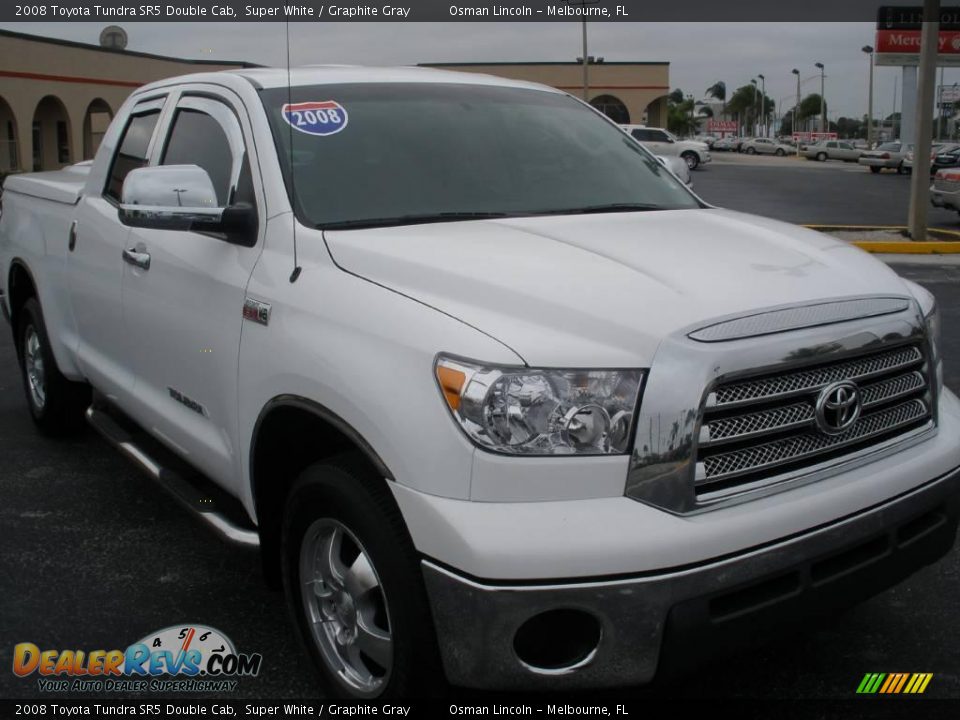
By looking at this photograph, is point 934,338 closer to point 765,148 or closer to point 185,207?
point 185,207

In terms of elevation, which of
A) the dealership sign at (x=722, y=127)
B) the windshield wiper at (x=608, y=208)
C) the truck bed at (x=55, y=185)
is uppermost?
the dealership sign at (x=722, y=127)

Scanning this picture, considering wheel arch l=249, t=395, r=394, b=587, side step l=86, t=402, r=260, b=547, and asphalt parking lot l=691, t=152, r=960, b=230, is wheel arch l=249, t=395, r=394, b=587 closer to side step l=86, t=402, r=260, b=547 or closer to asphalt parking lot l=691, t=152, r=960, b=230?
side step l=86, t=402, r=260, b=547

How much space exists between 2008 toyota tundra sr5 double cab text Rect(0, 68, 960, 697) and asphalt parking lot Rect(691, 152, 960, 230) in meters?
16.9

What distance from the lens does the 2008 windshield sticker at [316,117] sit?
12.0 ft

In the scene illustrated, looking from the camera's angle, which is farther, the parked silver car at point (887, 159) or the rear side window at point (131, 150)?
the parked silver car at point (887, 159)

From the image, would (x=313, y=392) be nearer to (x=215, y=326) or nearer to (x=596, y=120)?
(x=215, y=326)

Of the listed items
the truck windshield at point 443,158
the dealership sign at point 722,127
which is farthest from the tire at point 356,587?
the dealership sign at point 722,127

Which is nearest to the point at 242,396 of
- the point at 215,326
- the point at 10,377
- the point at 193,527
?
the point at 215,326

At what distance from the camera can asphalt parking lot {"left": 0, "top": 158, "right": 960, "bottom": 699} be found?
10.7ft

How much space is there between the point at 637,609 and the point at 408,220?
1.60 meters

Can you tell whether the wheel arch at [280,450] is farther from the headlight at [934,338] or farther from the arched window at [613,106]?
the arched window at [613,106]

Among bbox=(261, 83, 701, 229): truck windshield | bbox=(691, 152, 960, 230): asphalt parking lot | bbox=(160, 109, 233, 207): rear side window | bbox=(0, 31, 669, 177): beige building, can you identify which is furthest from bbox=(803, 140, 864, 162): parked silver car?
bbox=(160, 109, 233, 207): rear side window

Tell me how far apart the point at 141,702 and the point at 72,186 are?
9.98 feet

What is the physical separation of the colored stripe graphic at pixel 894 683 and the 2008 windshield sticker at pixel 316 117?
8.27ft
